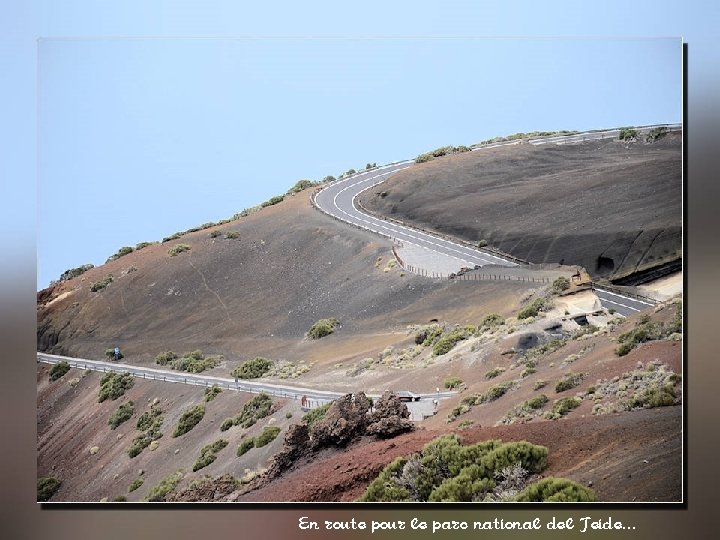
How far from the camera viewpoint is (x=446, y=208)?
142 ft

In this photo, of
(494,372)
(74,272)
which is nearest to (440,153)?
(74,272)

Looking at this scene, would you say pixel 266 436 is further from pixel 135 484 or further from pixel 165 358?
pixel 165 358

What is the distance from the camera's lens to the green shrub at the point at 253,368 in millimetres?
31516

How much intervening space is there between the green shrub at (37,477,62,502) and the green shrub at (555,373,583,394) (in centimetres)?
1006

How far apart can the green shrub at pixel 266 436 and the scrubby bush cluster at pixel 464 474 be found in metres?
4.41

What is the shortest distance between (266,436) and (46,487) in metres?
5.25

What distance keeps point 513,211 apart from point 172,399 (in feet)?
49.2

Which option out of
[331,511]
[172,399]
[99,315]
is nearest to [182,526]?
[331,511]

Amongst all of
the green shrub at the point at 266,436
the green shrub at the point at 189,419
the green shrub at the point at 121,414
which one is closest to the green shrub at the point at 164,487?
the green shrub at the point at 266,436

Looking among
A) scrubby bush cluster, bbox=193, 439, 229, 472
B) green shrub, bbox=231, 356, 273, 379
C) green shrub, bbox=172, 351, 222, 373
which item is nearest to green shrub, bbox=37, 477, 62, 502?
scrubby bush cluster, bbox=193, 439, 229, 472

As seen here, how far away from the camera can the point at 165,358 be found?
111 ft

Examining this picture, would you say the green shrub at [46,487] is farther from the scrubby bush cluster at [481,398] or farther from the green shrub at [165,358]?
the green shrub at [165,358]

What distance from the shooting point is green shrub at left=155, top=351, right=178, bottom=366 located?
3381cm
